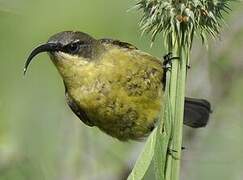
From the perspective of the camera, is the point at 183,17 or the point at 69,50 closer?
the point at 183,17

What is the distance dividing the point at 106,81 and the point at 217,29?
3.53 ft

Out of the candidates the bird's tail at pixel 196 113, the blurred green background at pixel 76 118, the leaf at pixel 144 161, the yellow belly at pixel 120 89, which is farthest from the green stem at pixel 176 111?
the bird's tail at pixel 196 113

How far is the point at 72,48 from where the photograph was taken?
3.66m

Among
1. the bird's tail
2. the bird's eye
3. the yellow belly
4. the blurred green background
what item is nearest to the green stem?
the bird's eye

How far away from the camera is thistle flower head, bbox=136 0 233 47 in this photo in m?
2.73

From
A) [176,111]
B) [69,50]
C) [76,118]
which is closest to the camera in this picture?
[176,111]

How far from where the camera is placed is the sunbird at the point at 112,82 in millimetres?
3764

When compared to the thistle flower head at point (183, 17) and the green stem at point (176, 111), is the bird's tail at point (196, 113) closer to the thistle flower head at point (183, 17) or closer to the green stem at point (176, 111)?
the thistle flower head at point (183, 17)

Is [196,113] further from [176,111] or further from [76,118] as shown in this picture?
[176,111]

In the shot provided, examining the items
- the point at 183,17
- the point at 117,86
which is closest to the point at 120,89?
the point at 117,86

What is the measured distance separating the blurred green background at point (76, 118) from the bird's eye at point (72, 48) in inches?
22.7

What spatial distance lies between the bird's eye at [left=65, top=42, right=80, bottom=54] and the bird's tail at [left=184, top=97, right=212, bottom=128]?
1.18m

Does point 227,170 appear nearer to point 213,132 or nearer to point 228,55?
point 213,132

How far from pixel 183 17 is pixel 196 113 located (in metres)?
2.03
